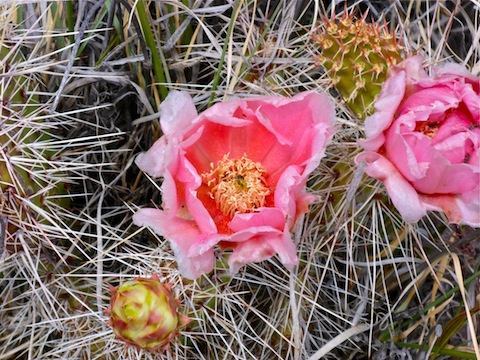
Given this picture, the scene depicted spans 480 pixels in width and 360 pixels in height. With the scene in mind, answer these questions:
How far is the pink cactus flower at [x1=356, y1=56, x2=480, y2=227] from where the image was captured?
27.9 inches

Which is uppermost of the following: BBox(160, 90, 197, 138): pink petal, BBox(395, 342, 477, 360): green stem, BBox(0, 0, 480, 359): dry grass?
BBox(160, 90, 197, 138): pink petal

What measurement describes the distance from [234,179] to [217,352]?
0.38 meters

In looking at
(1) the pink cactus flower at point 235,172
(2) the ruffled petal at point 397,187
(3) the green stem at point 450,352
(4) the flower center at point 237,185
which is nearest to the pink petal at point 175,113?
(1) the pink cactus flower at point 235,172

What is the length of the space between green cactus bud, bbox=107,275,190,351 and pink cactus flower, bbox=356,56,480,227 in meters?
0.28

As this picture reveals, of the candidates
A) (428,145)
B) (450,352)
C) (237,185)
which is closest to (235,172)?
(237,185)

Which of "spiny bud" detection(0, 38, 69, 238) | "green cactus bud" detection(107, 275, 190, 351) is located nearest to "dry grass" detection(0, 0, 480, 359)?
"spiny bud" detection(0, 38, 69, 238)

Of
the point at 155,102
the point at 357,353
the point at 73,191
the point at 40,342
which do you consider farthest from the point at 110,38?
the point at 357,353

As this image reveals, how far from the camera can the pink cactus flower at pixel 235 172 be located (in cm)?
73

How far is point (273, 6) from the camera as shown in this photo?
1165 millimetres

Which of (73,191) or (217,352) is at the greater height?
(73,191)

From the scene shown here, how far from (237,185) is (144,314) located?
199mm

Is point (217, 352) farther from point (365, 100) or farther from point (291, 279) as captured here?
point (365, 100)

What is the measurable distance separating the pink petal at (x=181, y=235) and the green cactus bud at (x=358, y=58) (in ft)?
0.97

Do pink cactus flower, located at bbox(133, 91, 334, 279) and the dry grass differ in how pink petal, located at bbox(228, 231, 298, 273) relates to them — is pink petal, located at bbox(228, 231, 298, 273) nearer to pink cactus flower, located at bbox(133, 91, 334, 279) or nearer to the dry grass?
pink cactus flower, located at bbox(133, 91, 334, 279)
